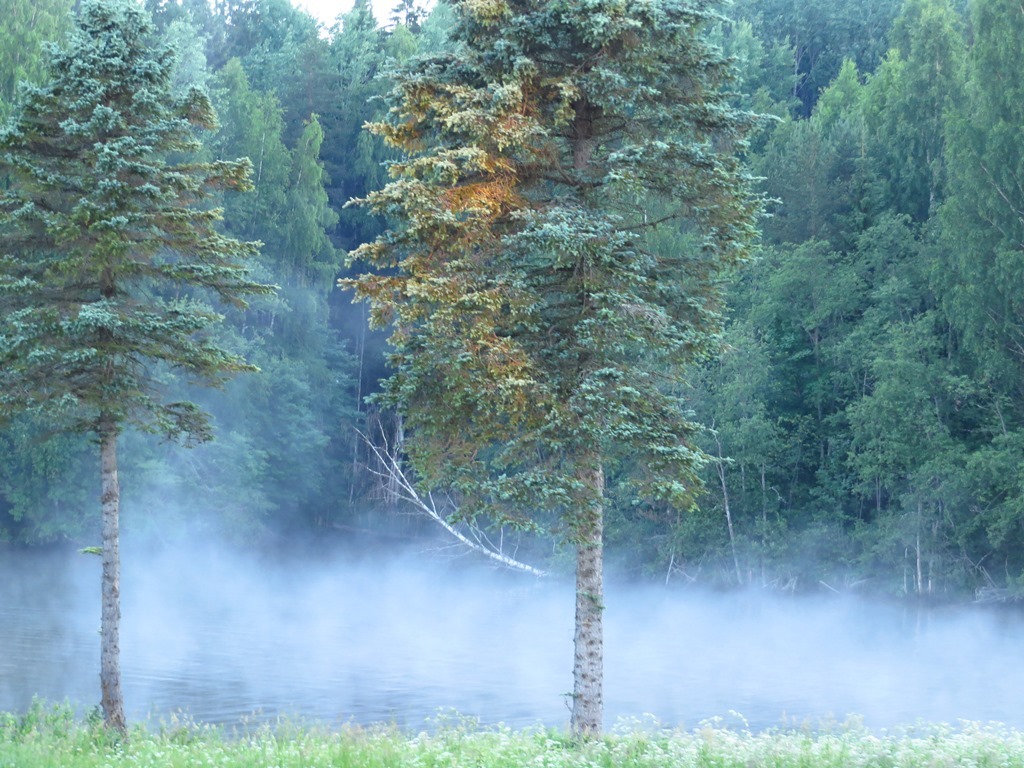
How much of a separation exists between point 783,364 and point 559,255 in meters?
31.6

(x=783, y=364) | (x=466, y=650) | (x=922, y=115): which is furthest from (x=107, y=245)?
(x=922, y=115)

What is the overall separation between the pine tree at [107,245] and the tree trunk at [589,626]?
17.2 feet

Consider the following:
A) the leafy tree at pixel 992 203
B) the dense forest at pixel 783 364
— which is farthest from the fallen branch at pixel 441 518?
the leafy tree at pixel 992 203

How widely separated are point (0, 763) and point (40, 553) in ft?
136

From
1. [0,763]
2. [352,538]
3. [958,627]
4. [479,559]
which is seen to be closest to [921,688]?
[958,627]

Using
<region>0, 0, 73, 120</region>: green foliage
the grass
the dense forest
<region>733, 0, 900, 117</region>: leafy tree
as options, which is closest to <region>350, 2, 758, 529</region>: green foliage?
the grass

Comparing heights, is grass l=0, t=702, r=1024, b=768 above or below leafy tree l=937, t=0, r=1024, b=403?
below

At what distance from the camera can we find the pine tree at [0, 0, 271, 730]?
1545cm

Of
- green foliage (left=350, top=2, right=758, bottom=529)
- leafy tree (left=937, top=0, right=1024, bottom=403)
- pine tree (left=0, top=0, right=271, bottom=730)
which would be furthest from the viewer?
leafy tree (left=937, top=0, right=1024, bottom=403)

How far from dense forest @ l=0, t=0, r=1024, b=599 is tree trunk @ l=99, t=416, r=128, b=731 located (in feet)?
28.5

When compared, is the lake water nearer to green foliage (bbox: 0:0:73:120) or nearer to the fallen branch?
the fallen branch

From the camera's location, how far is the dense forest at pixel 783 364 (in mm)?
34594

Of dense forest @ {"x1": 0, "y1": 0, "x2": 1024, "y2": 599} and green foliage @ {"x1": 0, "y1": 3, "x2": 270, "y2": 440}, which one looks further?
dense forest @ {"x1": 0, "y1": 0, "x2": 1024, "y2": 599}

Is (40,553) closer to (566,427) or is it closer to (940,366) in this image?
(940,366)
